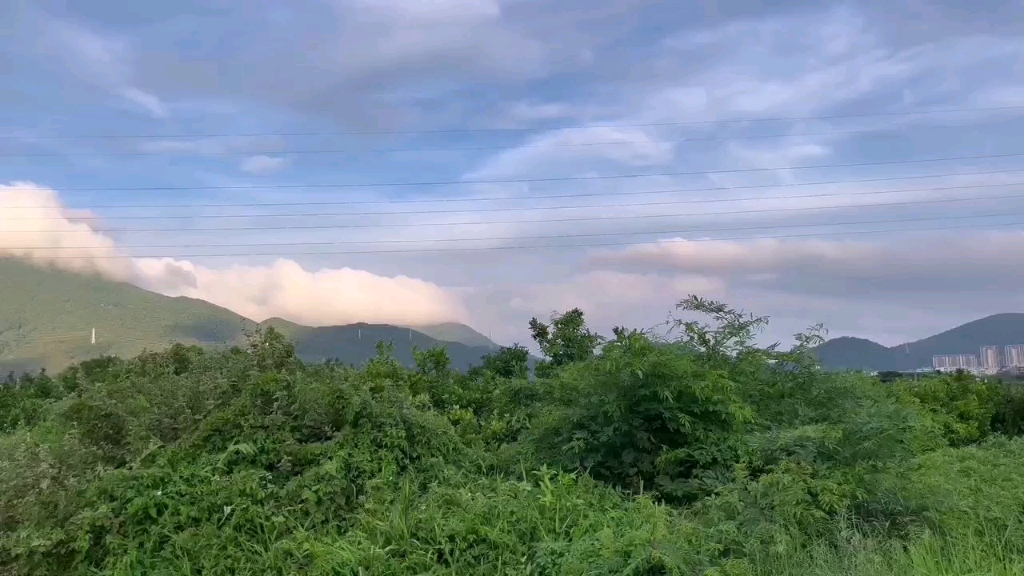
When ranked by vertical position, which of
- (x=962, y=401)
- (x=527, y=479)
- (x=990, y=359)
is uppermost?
(x=990, y=359)

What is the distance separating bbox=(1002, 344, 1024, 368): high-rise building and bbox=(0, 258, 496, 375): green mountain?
1389cm

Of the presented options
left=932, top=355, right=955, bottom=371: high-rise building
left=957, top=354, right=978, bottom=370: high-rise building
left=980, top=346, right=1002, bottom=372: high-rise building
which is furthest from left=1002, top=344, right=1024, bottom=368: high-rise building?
left=932, top=355, right=955, bottom=371: high-rise building

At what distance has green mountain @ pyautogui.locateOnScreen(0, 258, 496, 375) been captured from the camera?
49.4 feet

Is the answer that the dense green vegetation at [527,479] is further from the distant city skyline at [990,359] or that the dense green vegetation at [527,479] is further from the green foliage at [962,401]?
the distant city skyline at [990,359]

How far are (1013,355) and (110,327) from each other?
2405 cm

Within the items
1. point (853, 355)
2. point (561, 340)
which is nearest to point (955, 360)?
point (853, 355)

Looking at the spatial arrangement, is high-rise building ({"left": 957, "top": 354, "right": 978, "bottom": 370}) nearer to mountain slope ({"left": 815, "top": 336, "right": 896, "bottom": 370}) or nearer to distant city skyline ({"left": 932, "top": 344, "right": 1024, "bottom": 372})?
distant city skyline ({"left": 932, "top": 344, "right": 1024, "bottom": 372})

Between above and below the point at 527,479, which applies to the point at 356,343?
above

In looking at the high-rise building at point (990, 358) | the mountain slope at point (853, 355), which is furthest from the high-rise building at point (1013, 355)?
the mountain slope at point (853, 355)

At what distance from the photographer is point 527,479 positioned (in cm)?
688

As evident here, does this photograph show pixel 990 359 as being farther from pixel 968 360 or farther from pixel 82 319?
pixel 82 319

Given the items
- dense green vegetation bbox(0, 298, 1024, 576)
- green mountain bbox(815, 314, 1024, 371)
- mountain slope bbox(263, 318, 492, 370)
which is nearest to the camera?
dense green vegetation bbox(0, 298, 1024, 576)

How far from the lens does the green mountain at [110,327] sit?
15055mm

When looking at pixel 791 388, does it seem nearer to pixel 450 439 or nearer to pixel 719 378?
pixel 719 378
